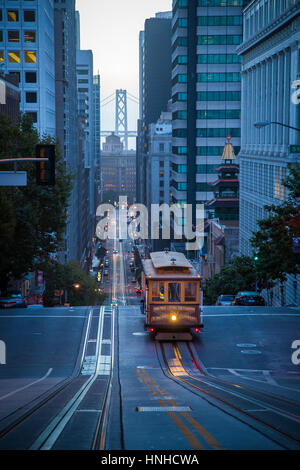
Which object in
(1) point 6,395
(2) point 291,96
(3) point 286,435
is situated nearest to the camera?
(3) point 286,435

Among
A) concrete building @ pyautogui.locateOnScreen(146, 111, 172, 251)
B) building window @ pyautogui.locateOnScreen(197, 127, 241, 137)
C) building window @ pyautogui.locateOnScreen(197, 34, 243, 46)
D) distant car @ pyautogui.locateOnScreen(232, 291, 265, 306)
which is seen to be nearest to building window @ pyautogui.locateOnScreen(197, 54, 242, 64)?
building window @ pyautogui.locateOnScreen(197, 34, 243, 46)

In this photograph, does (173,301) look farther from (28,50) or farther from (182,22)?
(182,22)

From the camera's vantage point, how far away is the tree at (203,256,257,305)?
Answer: 2197 inches

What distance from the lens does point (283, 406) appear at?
49.2ft

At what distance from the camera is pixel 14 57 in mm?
81750

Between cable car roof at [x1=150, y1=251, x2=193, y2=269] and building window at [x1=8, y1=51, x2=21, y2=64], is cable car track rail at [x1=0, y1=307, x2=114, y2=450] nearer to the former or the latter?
cable car roof at [x1=150, y1=251, x2=193, y2=269]

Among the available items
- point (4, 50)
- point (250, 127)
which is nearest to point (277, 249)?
point (250, 127)

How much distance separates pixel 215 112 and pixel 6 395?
101 metres

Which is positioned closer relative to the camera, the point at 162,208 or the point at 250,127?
the point at 250,127

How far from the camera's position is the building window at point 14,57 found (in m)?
81.5

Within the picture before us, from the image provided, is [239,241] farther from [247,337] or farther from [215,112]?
[247,337]

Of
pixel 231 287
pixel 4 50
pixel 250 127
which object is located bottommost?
pixel 231 287

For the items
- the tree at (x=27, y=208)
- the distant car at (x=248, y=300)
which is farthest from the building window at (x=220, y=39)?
the distant car at (x=248, y=300)

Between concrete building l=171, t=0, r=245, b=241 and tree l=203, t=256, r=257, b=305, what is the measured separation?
57470mm
